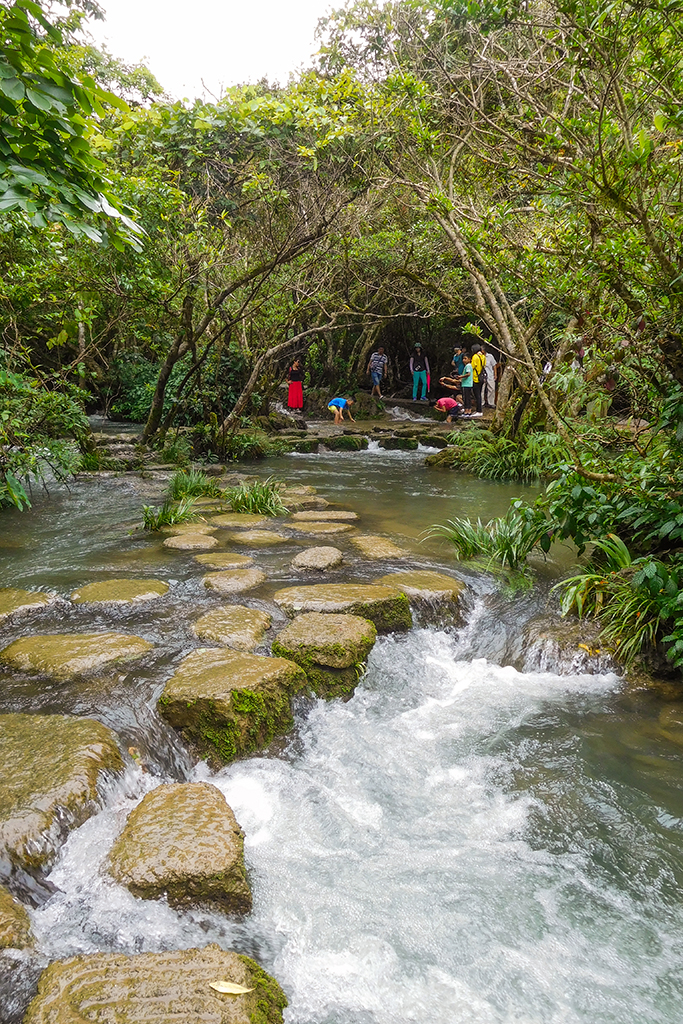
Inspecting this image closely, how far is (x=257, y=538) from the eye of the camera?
6.48 m

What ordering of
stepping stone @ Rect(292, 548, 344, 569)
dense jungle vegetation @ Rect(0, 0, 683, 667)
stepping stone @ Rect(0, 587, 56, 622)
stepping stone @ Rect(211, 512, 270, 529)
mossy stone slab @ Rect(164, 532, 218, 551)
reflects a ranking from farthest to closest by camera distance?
stepping stone @ Rect(211, 512, 270, 529), mossy stone slab @ Rect(164, 532, 218, 551), stepping stone @ Rect(292, 548, 344, 569), stepping stone @ Rect(0, 587, 56, 622), dense jungle vegetation @ Rect(0, 0, 683, 667)

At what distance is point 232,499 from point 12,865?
5825 millimetres

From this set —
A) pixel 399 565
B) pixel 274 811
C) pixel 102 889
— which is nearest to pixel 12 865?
pixel 102 889

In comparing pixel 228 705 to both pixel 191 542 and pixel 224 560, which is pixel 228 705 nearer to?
pixel 224 560

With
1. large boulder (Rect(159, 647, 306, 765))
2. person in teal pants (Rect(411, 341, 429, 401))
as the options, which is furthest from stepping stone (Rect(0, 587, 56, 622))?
person in teal pants (Rect(411, 341, 429, 401))

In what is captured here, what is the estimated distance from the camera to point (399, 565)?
570 centimetres

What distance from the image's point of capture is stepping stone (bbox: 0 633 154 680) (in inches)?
143

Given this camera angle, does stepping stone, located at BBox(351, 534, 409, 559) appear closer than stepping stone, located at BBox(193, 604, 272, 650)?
No

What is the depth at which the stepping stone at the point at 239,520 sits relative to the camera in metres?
7.03

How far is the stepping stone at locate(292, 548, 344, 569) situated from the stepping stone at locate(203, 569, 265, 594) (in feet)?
1.33

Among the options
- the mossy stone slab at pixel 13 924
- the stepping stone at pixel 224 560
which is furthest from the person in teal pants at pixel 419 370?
the mossy stone slab at pixel 13 924

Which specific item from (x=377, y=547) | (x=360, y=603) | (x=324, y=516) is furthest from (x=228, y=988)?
(x=324, y=516)

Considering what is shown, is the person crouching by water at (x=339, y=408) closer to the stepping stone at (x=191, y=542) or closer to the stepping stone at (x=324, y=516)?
the stepping stone at (x=324, y=516)

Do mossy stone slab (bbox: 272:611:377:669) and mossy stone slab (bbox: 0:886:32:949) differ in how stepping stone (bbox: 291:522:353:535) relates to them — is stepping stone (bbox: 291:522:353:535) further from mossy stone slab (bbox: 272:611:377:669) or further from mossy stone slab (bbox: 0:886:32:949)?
mossy stone slab (bbox: 0:886:32:949)
